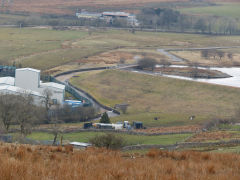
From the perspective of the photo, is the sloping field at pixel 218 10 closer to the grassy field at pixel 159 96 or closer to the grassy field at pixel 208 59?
the grassy field at pixel 208 59

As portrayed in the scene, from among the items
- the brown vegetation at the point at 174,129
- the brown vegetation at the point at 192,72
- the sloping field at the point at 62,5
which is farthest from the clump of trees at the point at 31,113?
the sloping field at the point at 62,5

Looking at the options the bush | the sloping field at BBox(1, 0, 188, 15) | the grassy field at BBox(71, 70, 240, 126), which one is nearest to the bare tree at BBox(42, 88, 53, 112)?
the grassy field at BBox(71, 70, 240, 126)

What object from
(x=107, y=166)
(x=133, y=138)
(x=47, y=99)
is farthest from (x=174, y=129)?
(x=107, y=166)

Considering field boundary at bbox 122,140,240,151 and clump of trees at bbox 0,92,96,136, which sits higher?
field boundary at bbox 122,140,240,151

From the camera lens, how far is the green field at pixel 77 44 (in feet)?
240

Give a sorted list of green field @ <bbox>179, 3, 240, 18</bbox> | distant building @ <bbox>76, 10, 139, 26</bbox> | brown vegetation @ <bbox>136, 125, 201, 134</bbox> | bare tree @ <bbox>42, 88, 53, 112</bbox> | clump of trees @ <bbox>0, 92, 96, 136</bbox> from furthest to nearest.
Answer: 1. green field @ <bbox>179, 3, 240, 18</bbox>
2. distant building @ <bbox>76, 10, 139, 26</bbox>
3. bare tree @ <bbox>42, 88, 53, 112</bbox>
4. brown vegetation @ <bbox>136, 125, 201, 134</bbox>
5. clump of trees @ <bbox>0, 92, 96, 136</bbox>

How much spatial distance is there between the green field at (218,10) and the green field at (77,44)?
1571 inches

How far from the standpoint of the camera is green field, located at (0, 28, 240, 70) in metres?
73.2

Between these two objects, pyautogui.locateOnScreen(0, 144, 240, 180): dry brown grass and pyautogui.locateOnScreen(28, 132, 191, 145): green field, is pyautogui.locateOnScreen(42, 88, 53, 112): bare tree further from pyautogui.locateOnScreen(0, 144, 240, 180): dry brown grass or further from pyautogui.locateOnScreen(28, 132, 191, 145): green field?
pyautogui.locateOnScreen(0, 144, 240, 180): dry brown grass

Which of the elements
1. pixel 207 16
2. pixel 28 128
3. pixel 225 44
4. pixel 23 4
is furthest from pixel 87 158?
pixel 23 4

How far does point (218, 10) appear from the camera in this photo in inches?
6250

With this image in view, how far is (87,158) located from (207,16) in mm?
137400

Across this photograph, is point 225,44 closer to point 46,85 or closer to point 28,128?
point 46,85

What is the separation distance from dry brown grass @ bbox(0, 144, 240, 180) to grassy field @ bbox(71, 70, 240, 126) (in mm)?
24798
